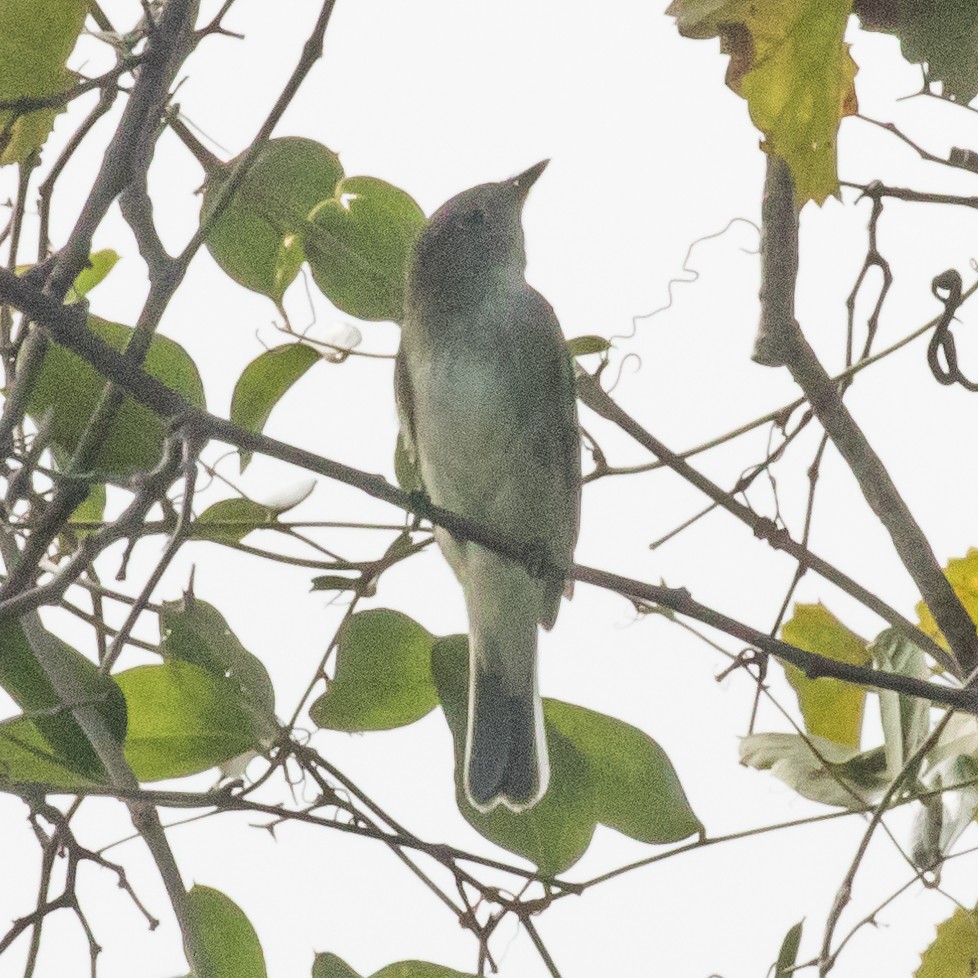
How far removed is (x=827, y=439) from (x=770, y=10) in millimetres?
643

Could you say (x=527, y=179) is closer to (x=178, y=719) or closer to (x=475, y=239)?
(x=475, y=239)

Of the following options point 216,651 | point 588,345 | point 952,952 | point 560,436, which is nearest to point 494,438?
point 560,436

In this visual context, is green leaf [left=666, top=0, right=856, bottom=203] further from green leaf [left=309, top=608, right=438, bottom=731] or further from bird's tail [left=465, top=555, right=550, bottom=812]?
bird's tail [left=465, top=555, right=550, bottom=812]

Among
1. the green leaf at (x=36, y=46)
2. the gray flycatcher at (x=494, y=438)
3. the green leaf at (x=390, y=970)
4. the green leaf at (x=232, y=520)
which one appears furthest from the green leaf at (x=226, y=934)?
the green leaf at (x=36, y=46)

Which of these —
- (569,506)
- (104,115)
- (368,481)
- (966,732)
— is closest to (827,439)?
(966,732)

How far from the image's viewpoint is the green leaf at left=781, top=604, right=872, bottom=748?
165cm

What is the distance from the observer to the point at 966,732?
1.58 meters

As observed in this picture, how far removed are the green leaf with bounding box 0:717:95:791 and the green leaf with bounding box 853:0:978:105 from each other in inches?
41.3

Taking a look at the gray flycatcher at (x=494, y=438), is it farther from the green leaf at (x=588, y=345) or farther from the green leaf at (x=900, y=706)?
the green leaf at (x=900, y=706)

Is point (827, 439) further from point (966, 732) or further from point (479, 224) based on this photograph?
point (479, 224)

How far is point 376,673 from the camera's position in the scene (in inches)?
56.7

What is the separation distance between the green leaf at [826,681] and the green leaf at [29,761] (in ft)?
2.83

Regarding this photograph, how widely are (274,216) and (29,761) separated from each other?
0.68 meters

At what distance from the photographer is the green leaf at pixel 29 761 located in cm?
125
